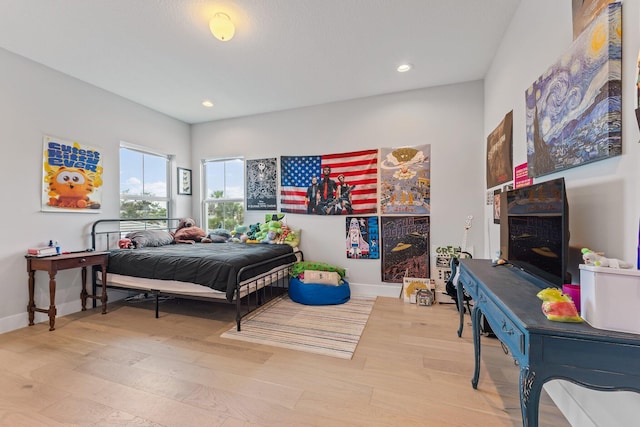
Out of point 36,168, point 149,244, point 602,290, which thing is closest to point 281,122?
point 149,244

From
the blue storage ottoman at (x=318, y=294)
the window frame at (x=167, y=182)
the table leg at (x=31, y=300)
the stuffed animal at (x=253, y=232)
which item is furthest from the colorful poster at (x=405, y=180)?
the table leg at (x=31, y=300)

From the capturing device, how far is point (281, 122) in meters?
4.25

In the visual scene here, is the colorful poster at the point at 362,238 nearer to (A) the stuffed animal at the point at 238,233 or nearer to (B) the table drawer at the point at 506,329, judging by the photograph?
(A) the stuffed animal at the point at 238,233

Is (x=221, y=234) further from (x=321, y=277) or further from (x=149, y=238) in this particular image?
(x=321, y=277)

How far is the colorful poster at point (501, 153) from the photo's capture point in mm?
2371

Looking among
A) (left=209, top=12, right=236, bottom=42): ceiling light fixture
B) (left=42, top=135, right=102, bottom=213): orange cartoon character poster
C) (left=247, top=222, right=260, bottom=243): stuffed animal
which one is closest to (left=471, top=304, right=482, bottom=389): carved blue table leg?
(left=209, top=12, right=236, bottom=42): ceiling light fixture

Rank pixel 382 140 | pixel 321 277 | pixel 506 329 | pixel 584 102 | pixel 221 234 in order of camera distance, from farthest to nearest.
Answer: pixel 221 234 < pixel 382 140 < pixel 321 277 < pixel 584 102 < pixel 506 329

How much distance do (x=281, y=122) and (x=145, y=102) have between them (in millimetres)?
1950

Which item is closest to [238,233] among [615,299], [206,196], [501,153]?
[206,196]

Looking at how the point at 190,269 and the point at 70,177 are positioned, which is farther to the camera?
the point at 70,177

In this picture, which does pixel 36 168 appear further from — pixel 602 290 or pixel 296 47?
pixel 602 290

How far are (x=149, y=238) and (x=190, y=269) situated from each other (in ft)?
4.62

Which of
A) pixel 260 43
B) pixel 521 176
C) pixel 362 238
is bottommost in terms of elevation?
pixel 362 238

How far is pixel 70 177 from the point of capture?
3123 millimetres
